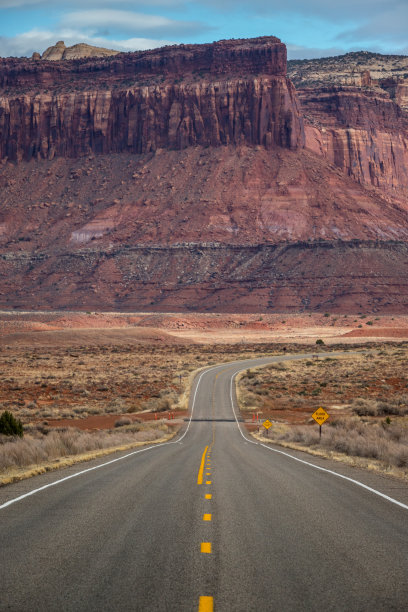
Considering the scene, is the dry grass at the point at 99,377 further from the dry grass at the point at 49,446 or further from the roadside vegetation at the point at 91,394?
the dry grass at the point at 49,446

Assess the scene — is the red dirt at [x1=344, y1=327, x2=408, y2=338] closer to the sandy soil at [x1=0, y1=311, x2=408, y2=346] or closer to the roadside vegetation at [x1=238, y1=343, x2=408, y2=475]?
the sandy soil at [x1=0, y1=311, x2=408, y2=346]

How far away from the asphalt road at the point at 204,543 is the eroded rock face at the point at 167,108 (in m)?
131

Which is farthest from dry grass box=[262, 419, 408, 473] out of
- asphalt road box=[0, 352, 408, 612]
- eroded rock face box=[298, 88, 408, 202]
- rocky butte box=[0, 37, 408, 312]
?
eroded rock face box=[298, 88, 408, 202]

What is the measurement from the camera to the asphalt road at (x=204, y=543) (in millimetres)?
6496

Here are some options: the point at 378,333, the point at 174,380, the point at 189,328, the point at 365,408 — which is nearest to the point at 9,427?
the point at 365,408

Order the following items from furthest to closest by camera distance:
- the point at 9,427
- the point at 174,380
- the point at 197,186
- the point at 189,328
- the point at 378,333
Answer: the point at 197,186
the point at 189,328
the point at 378,333
the point at 174,380
the point at 9,427

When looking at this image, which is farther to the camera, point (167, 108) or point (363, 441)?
point (167, 108)

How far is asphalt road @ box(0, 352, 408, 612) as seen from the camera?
21.3 ft

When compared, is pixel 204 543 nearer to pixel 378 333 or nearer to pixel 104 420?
pixel 104 420

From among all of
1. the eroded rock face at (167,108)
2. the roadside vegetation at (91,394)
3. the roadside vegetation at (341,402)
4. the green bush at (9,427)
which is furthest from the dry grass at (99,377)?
the eroded rock face at (167,108)

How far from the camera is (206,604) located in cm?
634

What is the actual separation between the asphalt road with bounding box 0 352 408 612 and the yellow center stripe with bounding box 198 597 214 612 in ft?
0.06

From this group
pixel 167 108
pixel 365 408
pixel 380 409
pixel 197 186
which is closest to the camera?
pixel 380 409

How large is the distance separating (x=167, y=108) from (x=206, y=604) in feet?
478
